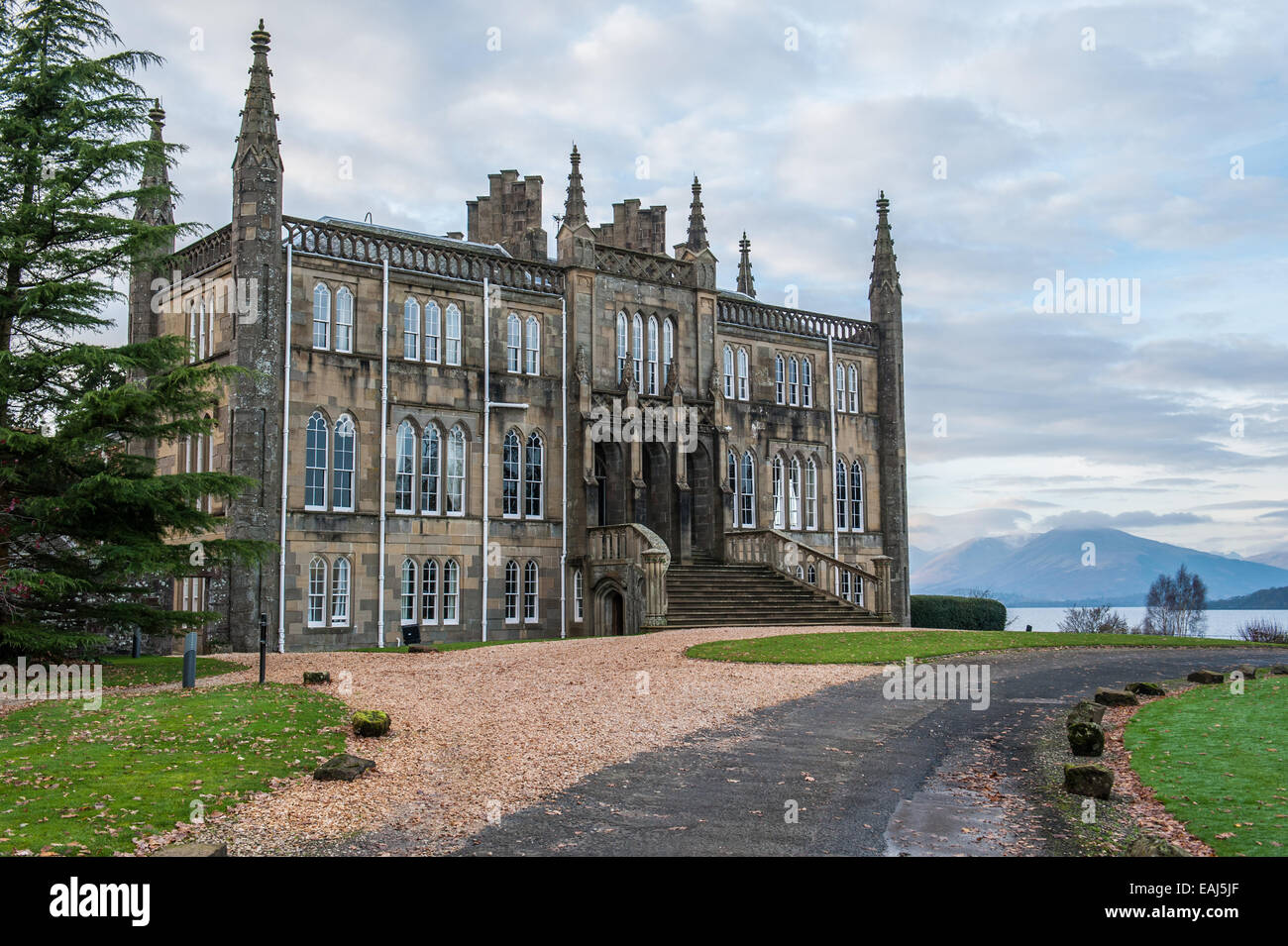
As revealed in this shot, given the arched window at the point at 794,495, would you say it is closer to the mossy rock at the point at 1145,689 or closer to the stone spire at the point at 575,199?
the stone spire at the point at 575,199

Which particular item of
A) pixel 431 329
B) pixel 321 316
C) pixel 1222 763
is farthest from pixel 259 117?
pixel 1222 763

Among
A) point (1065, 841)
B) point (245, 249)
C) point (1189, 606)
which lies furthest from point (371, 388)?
point (1189, 606)

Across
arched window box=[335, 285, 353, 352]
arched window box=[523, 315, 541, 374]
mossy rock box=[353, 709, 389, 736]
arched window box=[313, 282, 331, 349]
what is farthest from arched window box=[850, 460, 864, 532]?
mossy rock box=[353, 709, 389, 736]

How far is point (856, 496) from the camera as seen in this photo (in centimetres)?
4806

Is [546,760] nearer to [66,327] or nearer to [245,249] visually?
[66,327]

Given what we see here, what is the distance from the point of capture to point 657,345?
41.3 meters

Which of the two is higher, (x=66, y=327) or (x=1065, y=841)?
(x=66, y=327)

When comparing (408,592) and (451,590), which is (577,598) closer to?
(451,590)

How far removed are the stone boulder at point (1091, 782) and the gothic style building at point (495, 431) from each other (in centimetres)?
2117

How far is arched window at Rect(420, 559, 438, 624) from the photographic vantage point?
34.7 m

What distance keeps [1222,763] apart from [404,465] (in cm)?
2652

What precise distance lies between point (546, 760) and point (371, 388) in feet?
74.5

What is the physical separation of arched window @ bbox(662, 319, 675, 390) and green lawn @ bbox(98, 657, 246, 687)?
20.9m

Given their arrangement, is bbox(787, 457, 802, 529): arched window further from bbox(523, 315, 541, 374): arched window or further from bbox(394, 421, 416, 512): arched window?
bbox(394, 421, 416, 512): arched window
